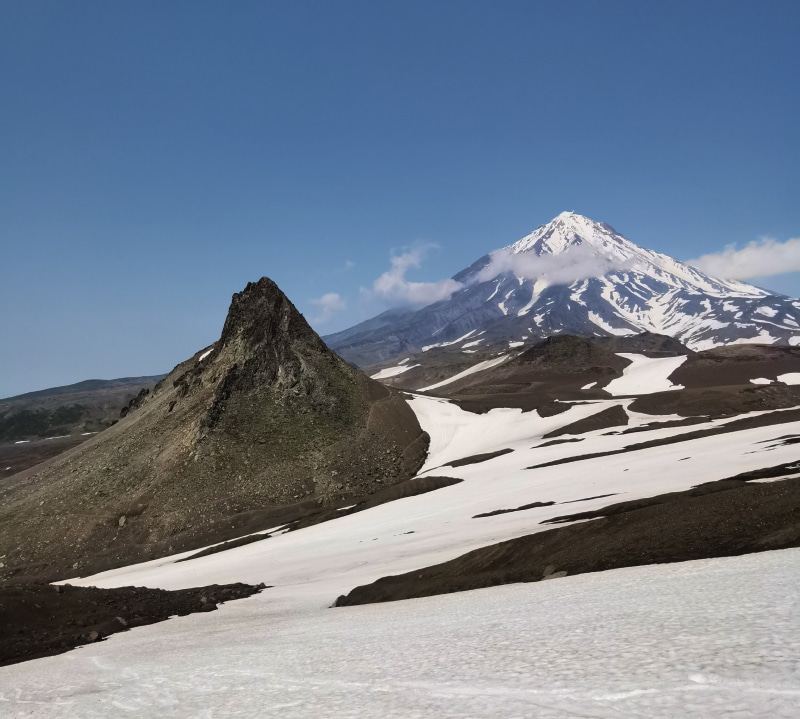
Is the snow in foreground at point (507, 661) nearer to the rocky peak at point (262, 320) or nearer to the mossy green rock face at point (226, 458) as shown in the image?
the mossy green rock face at point (226, 458)

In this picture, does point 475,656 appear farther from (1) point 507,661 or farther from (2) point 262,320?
(2) point 262,320

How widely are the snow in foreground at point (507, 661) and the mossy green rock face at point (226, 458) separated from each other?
143ft

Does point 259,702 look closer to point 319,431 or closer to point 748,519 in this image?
point 748,519

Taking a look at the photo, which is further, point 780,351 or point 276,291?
point 780,351

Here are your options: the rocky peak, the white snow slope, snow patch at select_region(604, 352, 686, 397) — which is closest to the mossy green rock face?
the rocky peak

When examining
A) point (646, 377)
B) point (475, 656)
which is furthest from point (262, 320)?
point (646, 377)

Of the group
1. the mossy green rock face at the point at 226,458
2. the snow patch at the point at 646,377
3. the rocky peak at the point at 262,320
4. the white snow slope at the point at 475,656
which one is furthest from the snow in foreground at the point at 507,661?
the snow patch at the point at 646,377

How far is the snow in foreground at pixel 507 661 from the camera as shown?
22.6 ft

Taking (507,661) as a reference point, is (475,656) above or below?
below

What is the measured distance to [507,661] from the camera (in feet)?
30.7

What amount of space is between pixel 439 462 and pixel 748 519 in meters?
58.7

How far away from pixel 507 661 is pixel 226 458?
64.2 metres

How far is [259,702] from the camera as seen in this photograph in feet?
31.1

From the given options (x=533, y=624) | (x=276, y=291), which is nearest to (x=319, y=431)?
(x=276, y=291)
